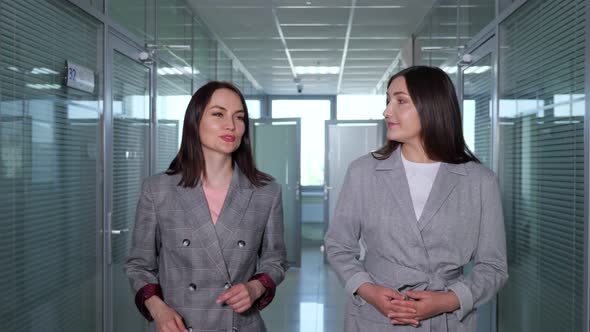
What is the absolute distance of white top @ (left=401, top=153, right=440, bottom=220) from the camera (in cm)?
162

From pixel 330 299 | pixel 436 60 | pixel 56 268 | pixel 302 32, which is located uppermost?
pixel 302 32

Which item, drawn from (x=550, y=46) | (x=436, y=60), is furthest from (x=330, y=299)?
(x=550, y=46)

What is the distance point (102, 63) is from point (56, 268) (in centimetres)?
128

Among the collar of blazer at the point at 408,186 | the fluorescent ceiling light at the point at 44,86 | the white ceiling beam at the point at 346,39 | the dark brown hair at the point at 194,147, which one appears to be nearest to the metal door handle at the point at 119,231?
the fluorescent ceiling light at the point at 44,86

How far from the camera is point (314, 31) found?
648 cm

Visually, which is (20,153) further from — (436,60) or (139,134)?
(436,60)

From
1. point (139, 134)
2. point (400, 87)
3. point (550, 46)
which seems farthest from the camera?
point (139, 134)

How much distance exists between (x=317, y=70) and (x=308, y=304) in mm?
4545

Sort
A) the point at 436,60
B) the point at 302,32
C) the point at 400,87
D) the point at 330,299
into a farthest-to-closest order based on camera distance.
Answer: the point at 302,32
the point at 330,299
the point at 436,60
the point at 400,87

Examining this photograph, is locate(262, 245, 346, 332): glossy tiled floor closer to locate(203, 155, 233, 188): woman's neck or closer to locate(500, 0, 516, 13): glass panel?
locate(500, 0, 516, 13): glass panel

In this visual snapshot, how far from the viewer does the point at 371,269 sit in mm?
1638

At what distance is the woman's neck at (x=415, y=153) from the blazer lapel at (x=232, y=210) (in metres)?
0.50

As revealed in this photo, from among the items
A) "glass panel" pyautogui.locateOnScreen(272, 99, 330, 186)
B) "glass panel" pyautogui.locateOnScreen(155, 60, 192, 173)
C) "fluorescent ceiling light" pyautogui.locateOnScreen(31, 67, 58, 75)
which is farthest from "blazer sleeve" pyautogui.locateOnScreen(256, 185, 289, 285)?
"glass panel" pyautogui.locateOnScreen(272, 99, 330, 186)

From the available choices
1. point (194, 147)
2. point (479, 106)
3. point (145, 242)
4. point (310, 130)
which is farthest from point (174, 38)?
point (310, 130)
